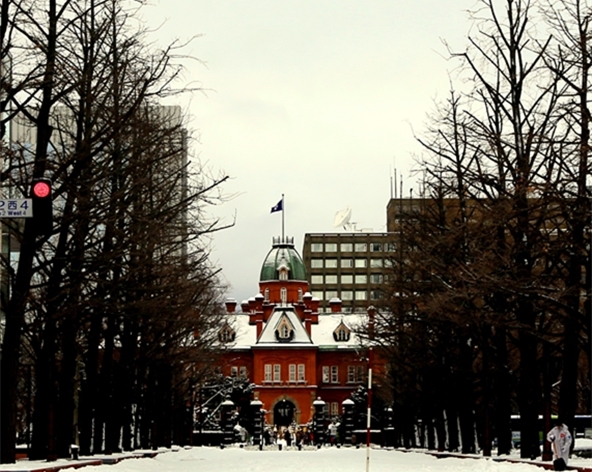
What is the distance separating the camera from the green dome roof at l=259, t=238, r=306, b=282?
150 metres

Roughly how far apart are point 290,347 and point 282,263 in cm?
1479

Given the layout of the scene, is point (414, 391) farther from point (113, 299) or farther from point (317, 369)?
point (317, 369)

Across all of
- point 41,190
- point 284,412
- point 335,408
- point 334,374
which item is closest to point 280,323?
point 284,412

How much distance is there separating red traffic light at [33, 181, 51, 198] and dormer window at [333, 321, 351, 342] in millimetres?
130146

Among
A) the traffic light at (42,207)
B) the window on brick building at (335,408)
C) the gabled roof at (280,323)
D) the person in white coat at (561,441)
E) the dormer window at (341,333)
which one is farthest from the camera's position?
the dormer window at (341,333)

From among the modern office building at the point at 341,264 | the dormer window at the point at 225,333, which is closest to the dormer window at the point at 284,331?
the dormer window at the point at 225,333

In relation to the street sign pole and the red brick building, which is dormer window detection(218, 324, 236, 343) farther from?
the street sign pole

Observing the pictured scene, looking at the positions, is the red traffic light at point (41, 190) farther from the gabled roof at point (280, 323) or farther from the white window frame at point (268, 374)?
the gabled roof at point (280, 323)

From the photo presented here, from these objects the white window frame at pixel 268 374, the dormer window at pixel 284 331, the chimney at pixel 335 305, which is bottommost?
the white window frame at pixel 268 374

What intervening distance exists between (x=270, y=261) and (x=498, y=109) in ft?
393

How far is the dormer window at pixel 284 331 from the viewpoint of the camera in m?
140

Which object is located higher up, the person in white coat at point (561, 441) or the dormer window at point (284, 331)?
the dormer window at point (284, 331)

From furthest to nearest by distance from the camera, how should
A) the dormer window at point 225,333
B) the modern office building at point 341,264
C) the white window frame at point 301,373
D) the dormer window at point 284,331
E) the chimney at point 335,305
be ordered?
the modern office building at point 341,264 < the chimney at point 335,305 < the dormer window at point 284,331 < the white window frame at point 301,373 < the dormer window at point 225,333

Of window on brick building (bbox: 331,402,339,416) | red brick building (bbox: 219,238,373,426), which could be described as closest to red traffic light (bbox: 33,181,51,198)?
red brick building (bbox: 219,238,373,426)
